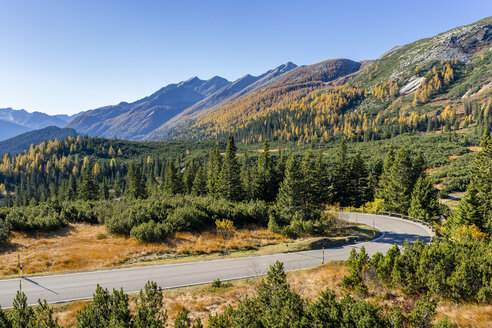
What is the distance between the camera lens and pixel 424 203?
110ft

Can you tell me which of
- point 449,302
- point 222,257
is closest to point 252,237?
point 222,257

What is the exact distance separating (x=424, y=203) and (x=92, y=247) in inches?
1562

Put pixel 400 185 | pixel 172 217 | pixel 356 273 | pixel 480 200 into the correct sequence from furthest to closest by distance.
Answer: pixel 400 185 < pixel 480 200 < pixel 172 217 < pixel 356 273

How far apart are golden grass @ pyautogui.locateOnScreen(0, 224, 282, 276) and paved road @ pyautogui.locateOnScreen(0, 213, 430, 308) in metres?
2.08

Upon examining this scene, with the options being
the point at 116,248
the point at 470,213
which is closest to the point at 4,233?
the point at 116,248

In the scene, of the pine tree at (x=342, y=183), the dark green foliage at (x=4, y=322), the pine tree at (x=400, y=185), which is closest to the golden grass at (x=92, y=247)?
the dark green foliage at (x=4, y=322)

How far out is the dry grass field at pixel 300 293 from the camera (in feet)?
27.3

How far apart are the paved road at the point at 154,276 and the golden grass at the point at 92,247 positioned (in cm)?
208

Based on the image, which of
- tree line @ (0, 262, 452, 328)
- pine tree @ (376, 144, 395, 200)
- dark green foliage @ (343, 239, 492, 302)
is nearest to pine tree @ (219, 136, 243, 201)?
pine tree @ (376, 144, 395, 200)

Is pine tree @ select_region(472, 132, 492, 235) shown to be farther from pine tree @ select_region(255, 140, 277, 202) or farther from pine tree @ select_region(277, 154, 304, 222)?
pine tree @ select_region(255, 140, 277, 202)

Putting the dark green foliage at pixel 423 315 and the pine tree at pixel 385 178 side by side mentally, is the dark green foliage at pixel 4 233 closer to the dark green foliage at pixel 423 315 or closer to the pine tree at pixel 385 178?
the dark green foliage at pixel 423 315

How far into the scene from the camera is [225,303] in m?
11.7

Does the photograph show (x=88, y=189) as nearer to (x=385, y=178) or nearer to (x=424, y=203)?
(x=385, y=178)

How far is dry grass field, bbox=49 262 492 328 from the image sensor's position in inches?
328
